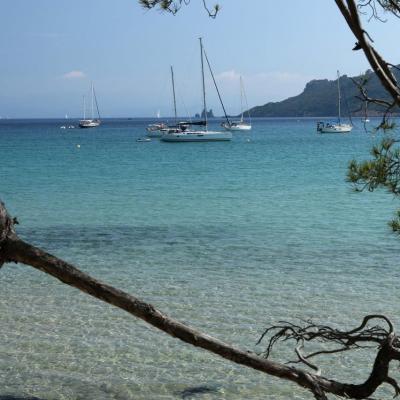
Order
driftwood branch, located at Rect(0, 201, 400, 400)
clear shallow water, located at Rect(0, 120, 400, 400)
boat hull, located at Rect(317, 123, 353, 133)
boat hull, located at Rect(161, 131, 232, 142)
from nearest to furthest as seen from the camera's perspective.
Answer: driftwood branch, located at Rect(0, 201, 400, 400), clear shallow water, located at Rect(0, 120, 400, 400), boat hull, located at Rect(161, 131, 232, 142), boat hull, located at Rect(317, 123, 353, 133)

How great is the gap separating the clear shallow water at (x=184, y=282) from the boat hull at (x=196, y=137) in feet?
120

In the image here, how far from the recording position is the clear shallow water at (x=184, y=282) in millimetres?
5785

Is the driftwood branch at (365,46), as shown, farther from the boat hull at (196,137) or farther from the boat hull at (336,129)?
the boat hull at (336,129)

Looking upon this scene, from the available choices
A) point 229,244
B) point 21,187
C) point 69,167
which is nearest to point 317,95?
point 69,167

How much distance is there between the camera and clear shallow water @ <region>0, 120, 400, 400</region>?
5.79 meters

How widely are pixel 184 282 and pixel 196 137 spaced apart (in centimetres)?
4946

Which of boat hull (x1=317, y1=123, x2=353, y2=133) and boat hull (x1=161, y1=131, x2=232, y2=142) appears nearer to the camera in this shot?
boat hull (x1=161, y1=131, x2=232, y2=142)

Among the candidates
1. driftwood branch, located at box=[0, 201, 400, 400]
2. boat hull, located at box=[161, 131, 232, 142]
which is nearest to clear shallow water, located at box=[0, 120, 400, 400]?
driftwood branch, located at box=[0, 201, 400, 400]

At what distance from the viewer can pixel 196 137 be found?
5809cm

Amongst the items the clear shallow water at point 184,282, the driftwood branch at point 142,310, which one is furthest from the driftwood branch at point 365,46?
the clear shallow water at point 184,282

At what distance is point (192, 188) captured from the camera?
77.7ft

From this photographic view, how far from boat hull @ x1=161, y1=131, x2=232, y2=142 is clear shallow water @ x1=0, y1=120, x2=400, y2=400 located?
3668cm

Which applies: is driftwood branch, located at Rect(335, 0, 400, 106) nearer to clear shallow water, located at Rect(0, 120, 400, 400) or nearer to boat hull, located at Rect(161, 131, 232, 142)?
clear shallow water, located at Rect(0, 120, 400, 400)

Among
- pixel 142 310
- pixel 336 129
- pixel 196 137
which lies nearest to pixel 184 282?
pixel 142 310
